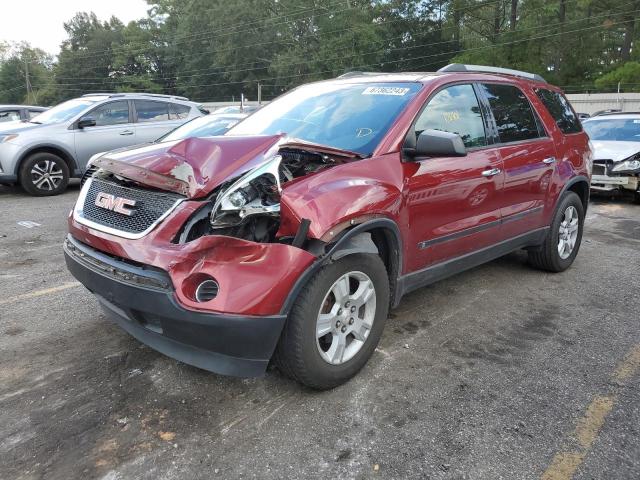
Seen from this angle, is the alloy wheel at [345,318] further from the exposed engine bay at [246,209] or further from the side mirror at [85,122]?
the side mirror at [85,122]

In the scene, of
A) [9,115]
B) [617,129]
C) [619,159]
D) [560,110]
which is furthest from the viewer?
[9,115]

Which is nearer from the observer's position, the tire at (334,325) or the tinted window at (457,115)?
the tire at (334,325)

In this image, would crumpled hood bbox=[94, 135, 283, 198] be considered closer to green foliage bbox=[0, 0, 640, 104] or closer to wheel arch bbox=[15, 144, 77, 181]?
wheel arch bbox=[15, 144, 77, 181]

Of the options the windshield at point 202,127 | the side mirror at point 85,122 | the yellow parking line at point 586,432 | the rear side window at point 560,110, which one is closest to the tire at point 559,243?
the rear side window at point 560,110

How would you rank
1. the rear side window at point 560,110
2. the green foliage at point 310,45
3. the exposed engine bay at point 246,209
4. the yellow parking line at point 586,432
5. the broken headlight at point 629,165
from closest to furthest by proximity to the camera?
the yellow parking line at point 586,432 < the exposed engine bay at point 246,209 < the rear side window at point 560,110 < the broken headlight at point 629,165 < the green foliage at point 310,45

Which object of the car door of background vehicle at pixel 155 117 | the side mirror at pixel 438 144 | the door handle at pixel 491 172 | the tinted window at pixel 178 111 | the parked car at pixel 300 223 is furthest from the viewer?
the tinted window at pixel 178 111

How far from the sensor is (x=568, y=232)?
5102mm

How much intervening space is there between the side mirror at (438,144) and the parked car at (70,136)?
7.47 meters

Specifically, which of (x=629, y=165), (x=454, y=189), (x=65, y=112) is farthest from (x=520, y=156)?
(x=65, y=112)

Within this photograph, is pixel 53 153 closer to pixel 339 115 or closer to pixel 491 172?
pixel 339 115

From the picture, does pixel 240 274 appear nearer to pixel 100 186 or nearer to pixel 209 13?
pixel 100 186

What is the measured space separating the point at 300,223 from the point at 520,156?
2512mm

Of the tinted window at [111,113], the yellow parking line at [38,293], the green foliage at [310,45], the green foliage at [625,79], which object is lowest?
the yellow parking line at [38,293]

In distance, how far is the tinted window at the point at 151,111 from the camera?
9.55m
